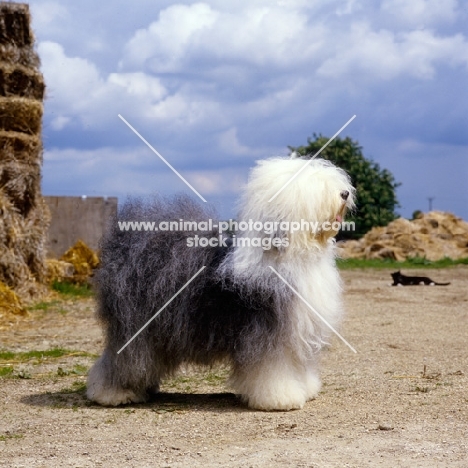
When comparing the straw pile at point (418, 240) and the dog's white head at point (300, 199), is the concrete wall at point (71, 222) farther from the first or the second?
the dog's white head at point (300, 199)

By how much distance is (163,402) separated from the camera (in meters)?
5.69

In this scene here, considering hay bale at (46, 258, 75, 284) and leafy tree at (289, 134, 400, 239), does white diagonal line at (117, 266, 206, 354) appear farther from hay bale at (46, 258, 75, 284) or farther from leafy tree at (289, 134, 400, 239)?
leafy tree at (289, 134, 400, 239)

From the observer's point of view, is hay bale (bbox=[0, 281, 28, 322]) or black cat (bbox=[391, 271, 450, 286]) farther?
black cat (bbox=[391, 271, 450, 286])

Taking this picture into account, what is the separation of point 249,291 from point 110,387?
1242 mm

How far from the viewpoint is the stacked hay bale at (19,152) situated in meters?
11.3

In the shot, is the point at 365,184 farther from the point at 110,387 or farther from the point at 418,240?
the point at 110,387

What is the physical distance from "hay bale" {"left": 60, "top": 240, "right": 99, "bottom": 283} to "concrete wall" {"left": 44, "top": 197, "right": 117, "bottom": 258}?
3.20 ft

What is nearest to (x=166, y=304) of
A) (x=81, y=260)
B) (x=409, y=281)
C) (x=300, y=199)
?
(x=300, y=199)

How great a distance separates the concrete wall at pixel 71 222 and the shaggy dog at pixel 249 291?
10085mm

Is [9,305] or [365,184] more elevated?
[365,184]

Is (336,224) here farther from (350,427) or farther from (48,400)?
(48,400)

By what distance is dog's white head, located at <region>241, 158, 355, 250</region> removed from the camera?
5031 millimetres

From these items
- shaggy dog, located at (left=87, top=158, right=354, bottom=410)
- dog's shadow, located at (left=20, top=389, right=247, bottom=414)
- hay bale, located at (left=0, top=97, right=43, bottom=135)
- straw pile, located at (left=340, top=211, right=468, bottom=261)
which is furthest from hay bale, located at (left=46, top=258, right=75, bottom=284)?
straw pile, located at (left=340, top=211, right=468, bottom=261)

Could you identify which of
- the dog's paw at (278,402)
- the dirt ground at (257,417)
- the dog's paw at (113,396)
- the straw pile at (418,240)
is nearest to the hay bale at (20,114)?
the dirt ground at (257,417)
